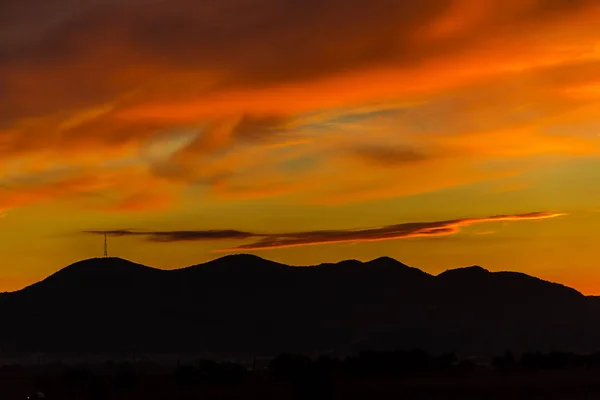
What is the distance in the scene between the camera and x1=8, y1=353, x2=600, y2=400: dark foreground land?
81.8 metres

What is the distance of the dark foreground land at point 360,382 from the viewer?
81.8 metres

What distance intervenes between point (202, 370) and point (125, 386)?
1409cm

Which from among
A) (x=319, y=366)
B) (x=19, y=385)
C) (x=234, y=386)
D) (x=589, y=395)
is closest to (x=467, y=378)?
(x=319, y=366)

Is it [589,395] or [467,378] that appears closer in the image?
[589,395]

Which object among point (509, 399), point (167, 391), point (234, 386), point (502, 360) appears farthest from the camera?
point (502, 360)

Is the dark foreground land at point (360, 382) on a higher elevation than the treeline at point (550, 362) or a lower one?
Answer: higher

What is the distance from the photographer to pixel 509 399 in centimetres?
7644

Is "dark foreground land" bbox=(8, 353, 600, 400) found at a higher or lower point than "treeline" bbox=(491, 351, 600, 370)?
higher

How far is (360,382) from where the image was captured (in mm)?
101125

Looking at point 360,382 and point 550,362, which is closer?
point 360,382

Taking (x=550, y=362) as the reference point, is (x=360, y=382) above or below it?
above

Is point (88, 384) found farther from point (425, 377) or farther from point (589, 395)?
point (589, 395)

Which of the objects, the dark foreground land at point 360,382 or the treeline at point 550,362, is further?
the treeline at point 550,362

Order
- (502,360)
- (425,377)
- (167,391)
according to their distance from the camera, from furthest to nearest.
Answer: (502,360), (425,377), (167,391)
